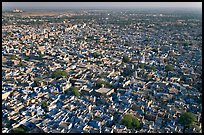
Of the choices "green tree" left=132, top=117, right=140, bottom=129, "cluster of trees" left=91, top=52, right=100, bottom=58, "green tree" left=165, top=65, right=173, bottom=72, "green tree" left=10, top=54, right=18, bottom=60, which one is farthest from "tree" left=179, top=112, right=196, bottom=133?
"green tree" left=10, top=54, right=18, bottom=60

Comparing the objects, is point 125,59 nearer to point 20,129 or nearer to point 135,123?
point 135,123

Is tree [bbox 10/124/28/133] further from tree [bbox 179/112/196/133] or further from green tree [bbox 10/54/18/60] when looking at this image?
green tree [bbox 10/54/18/60]

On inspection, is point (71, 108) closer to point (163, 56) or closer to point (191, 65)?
point (191, 65)

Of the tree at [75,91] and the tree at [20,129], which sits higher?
the tree at [75,91]

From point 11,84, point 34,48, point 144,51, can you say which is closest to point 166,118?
point 11,84

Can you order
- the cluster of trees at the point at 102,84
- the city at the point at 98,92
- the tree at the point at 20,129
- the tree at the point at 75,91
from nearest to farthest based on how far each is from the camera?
the tree at the point at 20,129 → the city at the point at 98,92 → the tree at the point at 75,91 → the cluster of trees at the point at 102,84

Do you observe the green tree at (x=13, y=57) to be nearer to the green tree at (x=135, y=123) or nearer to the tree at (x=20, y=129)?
the tree at (x=20, y=129)

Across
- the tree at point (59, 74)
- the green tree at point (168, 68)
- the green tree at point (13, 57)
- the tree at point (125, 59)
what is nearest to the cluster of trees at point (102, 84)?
the tree at point (59, 74)
